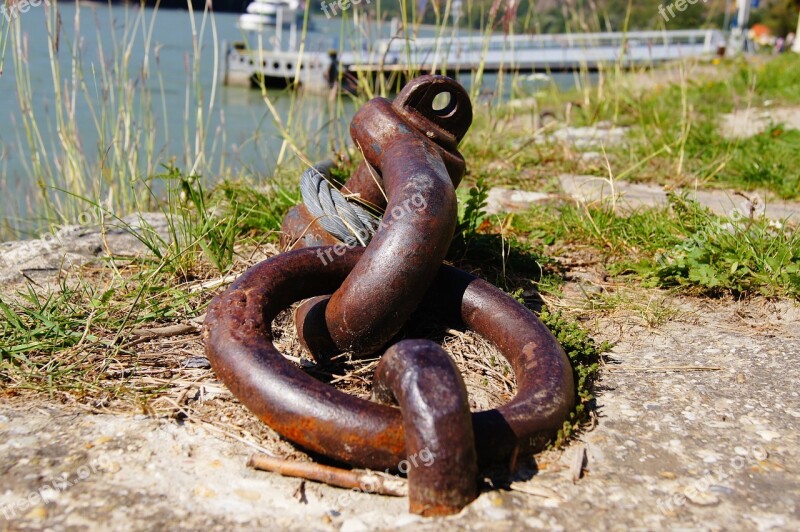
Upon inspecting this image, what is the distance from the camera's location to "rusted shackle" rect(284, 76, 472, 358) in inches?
83.3

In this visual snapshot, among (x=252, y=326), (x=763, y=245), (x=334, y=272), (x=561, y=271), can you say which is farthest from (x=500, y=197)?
(x=252, y=326)

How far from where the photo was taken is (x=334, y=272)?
2.26 meters

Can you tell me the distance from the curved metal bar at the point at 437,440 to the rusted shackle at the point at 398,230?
17.2 inches

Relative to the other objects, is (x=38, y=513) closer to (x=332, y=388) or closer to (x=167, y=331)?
(x=332, y=388)

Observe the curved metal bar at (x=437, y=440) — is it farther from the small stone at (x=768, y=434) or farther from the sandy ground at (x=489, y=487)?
the small stone at (x=768, y=434)

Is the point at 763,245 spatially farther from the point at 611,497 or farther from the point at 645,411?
the point at 611,497

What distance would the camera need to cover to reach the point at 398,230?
2135 millimetres

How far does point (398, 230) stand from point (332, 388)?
54 centimetres

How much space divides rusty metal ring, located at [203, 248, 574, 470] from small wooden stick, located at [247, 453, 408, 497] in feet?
0.12

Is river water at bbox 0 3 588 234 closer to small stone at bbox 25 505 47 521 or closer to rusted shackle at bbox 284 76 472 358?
rusted shackle at bbox 284 76 472 358

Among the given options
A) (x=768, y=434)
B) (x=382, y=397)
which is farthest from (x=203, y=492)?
(x=768, y=434)

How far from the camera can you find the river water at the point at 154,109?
451 cm

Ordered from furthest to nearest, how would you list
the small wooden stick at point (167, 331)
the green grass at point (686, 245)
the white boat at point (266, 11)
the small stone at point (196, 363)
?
1. the white boat at point (266, 11)
2. the green grass at point (686, 245)
3. the small wooden stick at point (167, 331)
4. the small stone at point (196, 363)

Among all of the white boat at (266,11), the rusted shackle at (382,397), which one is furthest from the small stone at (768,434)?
the white boat at (266,11)
